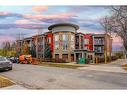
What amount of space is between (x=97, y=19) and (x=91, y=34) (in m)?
1.30

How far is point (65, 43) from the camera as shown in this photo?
50.9 feet

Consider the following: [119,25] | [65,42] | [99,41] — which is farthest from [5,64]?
[119,25]

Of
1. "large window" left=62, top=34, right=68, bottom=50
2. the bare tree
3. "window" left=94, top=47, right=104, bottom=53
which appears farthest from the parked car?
the bare tree

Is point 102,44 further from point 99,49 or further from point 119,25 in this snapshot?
point 119,25

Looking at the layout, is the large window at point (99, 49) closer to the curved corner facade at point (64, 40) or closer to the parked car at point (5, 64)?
the curved corner facade at point (64, 40)

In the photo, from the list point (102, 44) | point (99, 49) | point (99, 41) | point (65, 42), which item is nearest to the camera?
point (99, 41)

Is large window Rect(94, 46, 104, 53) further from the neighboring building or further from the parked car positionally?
the parked car

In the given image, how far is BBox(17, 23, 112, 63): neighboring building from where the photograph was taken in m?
14.3

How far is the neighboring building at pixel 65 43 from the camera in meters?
14.3

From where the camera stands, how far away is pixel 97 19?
43.5ft

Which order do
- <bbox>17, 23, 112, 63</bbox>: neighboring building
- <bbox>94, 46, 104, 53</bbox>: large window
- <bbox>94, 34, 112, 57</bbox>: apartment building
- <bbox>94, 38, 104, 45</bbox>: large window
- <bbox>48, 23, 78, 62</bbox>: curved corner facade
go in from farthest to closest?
<bbox>94, 46, 104, 53</bbox>: large window
<bbox>94, 38, 104, 45</bbox>: large window
<bbox>94, 34, 112, 57</bbox>: apartment building
<bbox>17, 23, 112, 63</bbox>: neighboring building
<bbox>48, 23, 78, 62</bbox>: curved corner facade
